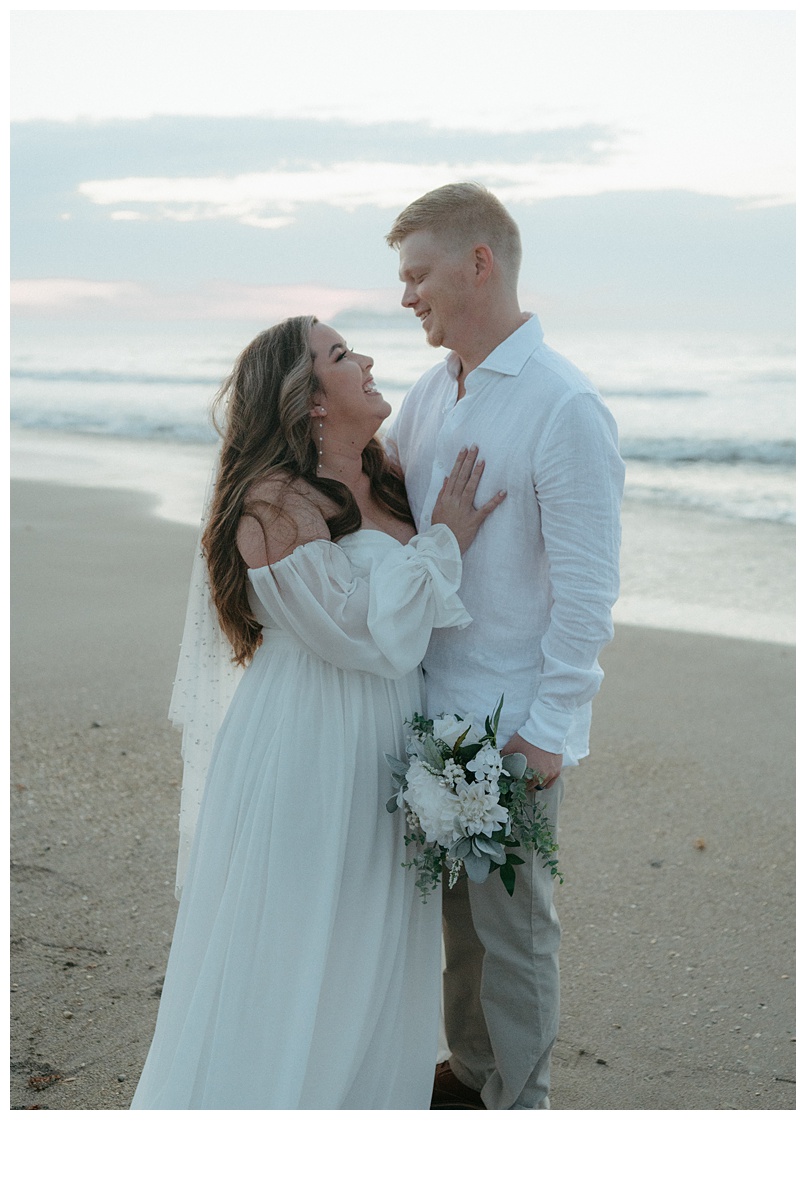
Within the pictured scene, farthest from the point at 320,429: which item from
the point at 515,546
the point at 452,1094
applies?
the point at 452,1094

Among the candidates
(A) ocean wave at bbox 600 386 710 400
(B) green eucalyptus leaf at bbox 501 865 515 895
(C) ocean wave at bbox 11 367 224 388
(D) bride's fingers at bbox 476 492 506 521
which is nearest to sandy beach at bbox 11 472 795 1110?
(B) green eucalyptus leaf at bbox 501 865 515 895

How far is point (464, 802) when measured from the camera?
2.78 meters

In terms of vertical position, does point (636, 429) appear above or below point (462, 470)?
above

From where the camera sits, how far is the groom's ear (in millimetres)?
3072

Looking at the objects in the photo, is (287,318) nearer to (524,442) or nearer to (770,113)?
(524,442)

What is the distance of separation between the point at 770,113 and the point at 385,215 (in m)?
10.9

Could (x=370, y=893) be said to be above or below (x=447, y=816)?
below

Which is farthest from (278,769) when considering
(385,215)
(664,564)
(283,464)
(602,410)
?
(385,215)

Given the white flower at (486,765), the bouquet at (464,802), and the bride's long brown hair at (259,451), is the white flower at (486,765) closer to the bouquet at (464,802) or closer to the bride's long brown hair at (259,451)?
the bouquet at (464,802)

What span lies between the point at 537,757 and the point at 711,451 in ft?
46.7

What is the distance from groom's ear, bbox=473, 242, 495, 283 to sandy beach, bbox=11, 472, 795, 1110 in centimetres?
242

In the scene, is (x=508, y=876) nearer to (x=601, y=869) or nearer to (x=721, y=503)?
(x=601, y=869)

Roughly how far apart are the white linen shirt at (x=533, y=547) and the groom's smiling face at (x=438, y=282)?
0.15 metres
